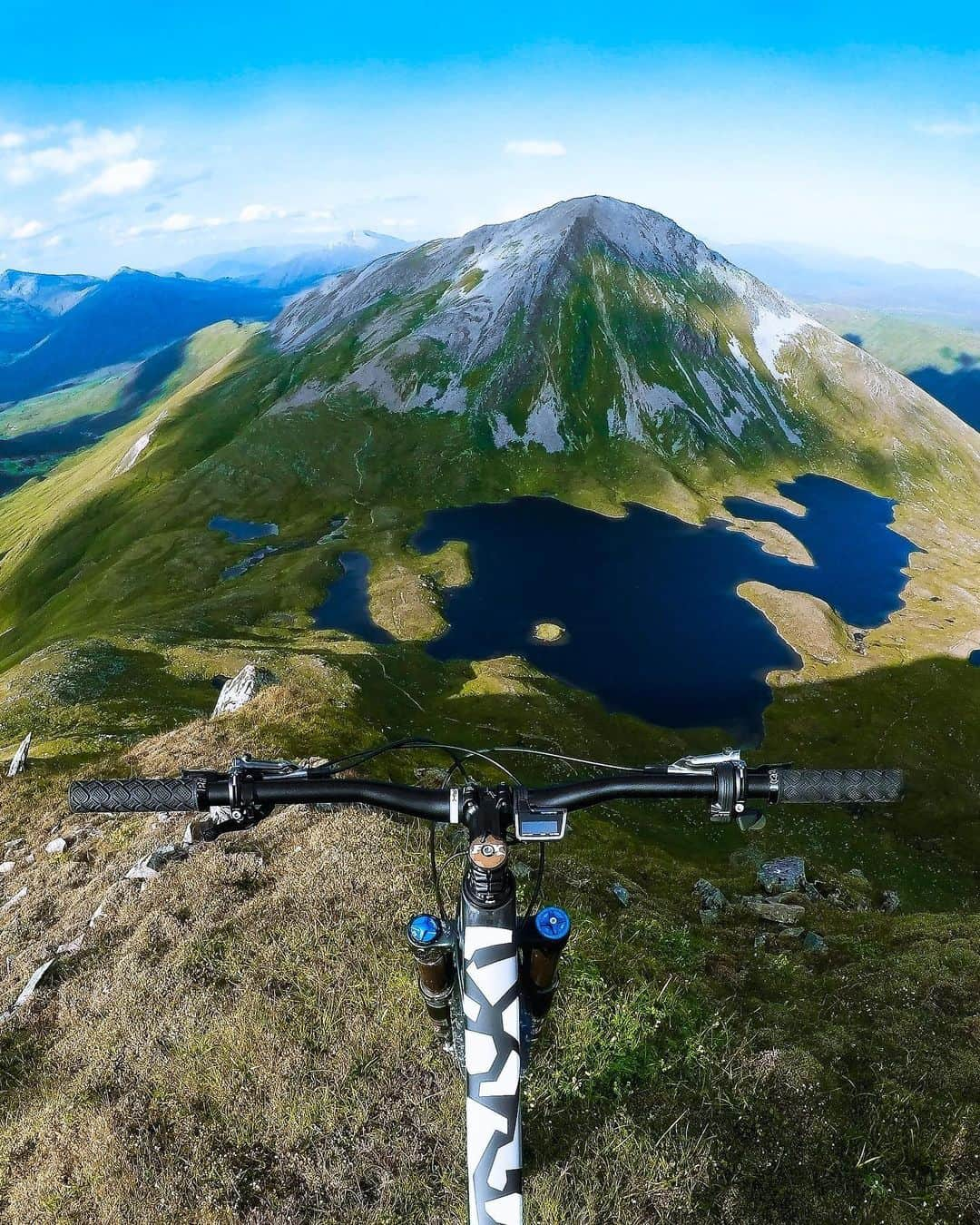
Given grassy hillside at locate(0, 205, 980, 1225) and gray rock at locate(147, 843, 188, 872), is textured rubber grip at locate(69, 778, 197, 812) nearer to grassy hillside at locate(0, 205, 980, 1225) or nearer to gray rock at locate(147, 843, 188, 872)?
grassy hillside at locate(0, 205, 980, 1225)

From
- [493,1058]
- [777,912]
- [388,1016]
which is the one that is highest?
[493,1058]

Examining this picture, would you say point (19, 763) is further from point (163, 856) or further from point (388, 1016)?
point (388, 1016)

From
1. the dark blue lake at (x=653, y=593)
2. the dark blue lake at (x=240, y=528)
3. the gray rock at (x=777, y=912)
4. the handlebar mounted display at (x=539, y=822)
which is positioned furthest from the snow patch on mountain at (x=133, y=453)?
the handlebar mounted display at (x=539, y=822)

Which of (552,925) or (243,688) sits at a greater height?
(552,925)

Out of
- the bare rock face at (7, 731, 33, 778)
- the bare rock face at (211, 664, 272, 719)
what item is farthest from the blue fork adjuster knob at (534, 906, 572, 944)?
the bare rock face at (211, 664, 272, 719)

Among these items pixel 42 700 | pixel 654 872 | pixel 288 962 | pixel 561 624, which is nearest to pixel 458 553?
pixel 561 624

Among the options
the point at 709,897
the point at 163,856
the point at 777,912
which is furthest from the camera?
the point at 709,897

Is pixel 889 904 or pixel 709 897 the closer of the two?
pixel 709 897

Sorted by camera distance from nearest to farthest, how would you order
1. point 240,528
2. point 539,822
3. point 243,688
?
point 539,822 < point 243,688 < point 240,528

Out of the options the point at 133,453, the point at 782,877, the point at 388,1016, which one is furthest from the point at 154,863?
the point at 133,453
